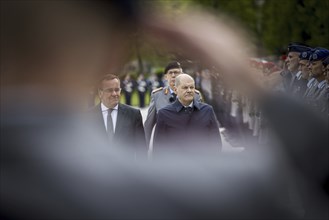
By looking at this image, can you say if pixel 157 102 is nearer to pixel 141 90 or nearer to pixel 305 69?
pixel 305 69

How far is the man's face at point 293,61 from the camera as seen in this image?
845 centimetres

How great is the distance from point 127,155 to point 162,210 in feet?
0.42

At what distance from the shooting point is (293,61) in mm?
8539

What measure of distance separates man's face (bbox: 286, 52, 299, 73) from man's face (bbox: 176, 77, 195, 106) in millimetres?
3649

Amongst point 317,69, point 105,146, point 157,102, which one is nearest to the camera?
point 105,146

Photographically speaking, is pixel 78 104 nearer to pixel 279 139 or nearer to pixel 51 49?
pixel 51 49

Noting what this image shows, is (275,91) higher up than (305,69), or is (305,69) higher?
(305,69)

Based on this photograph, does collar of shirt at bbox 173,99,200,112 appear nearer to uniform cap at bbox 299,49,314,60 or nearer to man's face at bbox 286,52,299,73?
uniform cap at bbox 299,49,314,60

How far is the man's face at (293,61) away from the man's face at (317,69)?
1.77 metres

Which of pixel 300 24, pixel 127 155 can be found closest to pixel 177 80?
pixel 127 155

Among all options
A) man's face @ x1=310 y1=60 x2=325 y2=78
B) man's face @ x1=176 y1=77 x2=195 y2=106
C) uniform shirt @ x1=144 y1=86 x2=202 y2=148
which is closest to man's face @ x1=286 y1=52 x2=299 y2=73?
man's face @ x1=310 y1=60 x2=325 y2=78

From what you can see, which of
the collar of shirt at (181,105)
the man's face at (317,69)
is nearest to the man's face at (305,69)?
the man's face at (317,69)

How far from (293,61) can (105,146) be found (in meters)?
7.49

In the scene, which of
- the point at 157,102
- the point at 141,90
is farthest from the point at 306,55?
the point at 141,90
